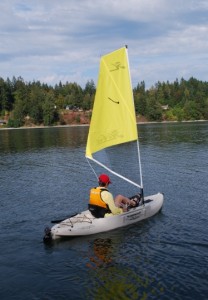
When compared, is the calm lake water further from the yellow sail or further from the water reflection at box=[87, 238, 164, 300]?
the yellow sail

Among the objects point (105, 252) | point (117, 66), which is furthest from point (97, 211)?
point (117, 66)

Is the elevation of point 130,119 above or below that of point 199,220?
above

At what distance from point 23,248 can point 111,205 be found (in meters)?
5.42

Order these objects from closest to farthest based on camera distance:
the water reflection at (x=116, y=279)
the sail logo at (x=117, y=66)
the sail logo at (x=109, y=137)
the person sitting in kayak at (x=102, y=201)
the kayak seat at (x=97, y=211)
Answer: the water reflection at (x=116, y=279), the person sitting in kayak at (x=102, y=201), the kayak seat at (x=97, y=211), the sail logo at (x=117, y=66), the sail logo at (x=109, y=137)

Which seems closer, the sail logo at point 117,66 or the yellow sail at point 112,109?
the sail logo at point 117,66

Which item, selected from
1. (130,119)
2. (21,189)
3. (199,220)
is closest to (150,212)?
(199,220)

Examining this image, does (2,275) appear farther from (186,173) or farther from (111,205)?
(186,173)

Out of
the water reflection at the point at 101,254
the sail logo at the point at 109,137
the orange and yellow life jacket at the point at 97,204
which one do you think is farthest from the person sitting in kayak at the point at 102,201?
the sail logo at the point at 109,137

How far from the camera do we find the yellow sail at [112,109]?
23.4m

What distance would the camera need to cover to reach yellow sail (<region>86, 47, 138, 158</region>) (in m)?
23.4

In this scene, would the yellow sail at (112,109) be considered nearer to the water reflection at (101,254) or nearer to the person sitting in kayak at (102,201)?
the person sitting in kayak at (102,201)

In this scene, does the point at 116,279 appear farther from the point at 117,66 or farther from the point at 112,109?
the point at 117,66

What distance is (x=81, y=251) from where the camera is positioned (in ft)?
66.9

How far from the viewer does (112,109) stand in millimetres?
24000
